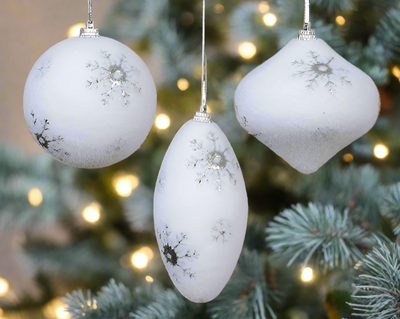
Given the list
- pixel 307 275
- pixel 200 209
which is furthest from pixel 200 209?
pixel 307 275

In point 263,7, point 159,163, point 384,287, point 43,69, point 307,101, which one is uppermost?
point 263,7

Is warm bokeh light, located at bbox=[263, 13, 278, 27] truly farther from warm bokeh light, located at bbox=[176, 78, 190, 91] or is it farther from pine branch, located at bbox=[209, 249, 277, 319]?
pine branch, located at bbox=[209, 249, 277, 319]

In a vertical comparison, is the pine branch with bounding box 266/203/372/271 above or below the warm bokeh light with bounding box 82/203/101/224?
below

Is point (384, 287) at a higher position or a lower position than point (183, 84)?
lower

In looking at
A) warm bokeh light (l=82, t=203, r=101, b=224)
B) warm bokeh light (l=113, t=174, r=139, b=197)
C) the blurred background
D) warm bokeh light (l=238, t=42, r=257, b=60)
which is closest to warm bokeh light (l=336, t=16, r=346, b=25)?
the blurred background

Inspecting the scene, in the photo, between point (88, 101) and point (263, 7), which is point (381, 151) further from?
point (88, 101)

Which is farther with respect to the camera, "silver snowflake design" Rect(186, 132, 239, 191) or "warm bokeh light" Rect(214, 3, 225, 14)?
"warm bokeh light" Rect(214, 3, 225, 14)
